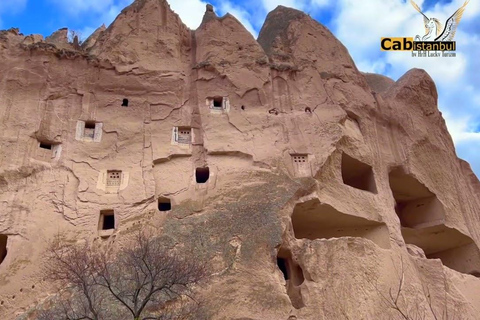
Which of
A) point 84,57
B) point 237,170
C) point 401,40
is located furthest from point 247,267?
point 401,40

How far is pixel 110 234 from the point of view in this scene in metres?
10.6

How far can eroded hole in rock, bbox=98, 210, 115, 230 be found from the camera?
11038mm

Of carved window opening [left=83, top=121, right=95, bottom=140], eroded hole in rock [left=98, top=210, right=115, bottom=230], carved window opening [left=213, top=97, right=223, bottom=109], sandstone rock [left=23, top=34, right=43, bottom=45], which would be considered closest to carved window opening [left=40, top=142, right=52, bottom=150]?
carved window opening [left=83, top=121, right=95, bottom=140]

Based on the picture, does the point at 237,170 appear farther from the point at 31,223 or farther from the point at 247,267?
the point at 31,223

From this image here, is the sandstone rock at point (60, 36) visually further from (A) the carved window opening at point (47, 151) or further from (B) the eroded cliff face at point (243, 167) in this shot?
(A) the carved window opening at point (47, 151)

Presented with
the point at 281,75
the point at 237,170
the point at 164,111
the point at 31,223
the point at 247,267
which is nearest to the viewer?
the point at 247,267

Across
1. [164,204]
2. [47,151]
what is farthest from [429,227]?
[47,151]

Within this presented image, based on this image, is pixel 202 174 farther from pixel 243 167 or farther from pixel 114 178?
pixel 114 178

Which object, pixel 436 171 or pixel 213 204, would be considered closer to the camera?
pixel 213 204

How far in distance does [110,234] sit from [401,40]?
30.2 feet

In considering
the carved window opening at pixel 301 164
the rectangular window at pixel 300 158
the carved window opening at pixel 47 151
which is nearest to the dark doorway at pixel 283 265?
the carved window opening at pixel 301 164

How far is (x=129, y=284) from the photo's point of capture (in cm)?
872

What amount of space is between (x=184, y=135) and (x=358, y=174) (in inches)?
181

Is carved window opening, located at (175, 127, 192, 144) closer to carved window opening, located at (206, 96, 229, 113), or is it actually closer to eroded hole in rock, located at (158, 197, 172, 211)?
carved window opening, located at (206, 96, 229, 113)
